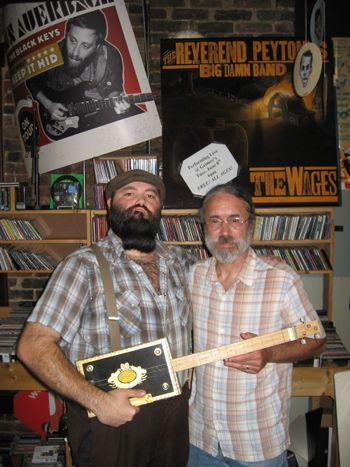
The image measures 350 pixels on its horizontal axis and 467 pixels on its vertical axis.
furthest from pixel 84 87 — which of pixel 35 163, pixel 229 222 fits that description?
pixel 229 222

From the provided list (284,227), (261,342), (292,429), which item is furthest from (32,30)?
(292,429)

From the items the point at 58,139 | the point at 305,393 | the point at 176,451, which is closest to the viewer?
the point at 176,451

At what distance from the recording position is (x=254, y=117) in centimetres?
290

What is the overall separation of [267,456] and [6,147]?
2.89m

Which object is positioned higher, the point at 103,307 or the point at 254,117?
the point at 254,117

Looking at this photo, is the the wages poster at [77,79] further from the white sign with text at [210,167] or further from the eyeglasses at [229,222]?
the eyeglasses at [229,222]

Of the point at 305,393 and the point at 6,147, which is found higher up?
the point at 6,147

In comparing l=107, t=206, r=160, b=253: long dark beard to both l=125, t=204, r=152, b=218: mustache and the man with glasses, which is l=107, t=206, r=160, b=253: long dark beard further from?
the man with glasses

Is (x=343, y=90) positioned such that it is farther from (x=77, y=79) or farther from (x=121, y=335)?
(x=121, y=335)

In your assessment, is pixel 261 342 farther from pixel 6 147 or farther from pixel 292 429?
pixel 6 147

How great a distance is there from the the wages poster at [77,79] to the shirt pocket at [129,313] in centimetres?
166

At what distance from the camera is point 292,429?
2682 millimetres

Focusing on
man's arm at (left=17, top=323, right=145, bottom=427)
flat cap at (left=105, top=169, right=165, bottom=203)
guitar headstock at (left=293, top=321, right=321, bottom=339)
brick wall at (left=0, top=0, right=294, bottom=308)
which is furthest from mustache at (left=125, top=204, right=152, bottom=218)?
brick wall at (left=0, top=0, right=294, bottom=308)

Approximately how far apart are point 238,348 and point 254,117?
81.8 inches
